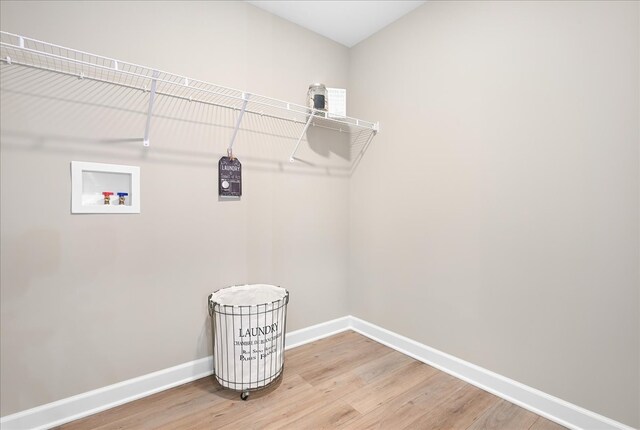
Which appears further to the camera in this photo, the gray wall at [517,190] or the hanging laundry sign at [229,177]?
the hanging laundry sign at [229,177]

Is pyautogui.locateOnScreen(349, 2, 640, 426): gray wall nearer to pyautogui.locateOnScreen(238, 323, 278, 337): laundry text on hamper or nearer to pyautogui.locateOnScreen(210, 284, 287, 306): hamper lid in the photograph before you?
pyautogui.locateOnScreen(210, 284, 287, 306): hamper lid

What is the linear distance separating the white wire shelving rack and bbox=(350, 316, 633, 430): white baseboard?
4.92ft

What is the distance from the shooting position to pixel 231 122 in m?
1.88

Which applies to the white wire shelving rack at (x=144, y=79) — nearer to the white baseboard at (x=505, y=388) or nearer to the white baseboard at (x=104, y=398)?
the white baseboard at (x=104, y=398)

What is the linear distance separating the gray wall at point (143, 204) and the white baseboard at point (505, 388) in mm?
711

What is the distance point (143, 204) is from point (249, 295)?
2.55 ft

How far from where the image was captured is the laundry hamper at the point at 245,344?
5.16ft

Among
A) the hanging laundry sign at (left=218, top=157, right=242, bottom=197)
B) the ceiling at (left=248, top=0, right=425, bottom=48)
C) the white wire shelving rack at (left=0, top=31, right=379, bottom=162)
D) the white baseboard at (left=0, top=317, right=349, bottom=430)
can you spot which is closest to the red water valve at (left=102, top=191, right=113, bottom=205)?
the white wire shelving rack at (left=0, top=31, right=379, bottom=162)

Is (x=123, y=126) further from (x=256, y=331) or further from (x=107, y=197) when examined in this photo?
(x=256, y=331)

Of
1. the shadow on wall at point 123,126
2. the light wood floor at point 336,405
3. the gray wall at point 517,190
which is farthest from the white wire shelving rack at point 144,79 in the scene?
the light wood floor at point 336,405

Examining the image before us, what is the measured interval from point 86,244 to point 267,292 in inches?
37.8

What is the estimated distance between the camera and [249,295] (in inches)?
72.2

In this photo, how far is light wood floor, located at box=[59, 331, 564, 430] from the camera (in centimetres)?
141

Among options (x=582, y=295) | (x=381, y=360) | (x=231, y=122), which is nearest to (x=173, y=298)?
(x=231, y=122)
